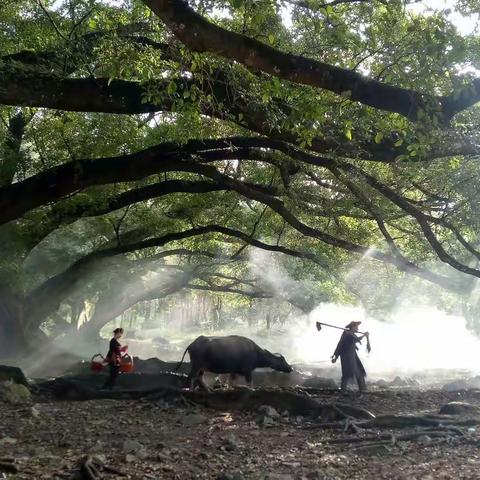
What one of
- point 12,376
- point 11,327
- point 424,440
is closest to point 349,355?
point 424,440

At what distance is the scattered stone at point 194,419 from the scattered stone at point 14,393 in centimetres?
330

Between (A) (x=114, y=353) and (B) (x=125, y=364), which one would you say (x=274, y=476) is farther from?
(B) (x=125, y=364)

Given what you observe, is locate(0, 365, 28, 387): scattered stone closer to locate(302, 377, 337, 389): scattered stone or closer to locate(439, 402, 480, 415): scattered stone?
locate(302, 377, 337, 389): scattered stone

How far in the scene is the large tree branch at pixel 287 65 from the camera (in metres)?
4.24

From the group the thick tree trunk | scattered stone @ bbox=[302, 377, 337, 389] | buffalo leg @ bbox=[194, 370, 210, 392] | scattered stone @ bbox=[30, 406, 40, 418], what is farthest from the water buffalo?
the thick tree trunk

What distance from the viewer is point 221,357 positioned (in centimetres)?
1341

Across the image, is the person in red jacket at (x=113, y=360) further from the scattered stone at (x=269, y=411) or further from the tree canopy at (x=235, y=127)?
the scattered stone at (x=269, y=411)

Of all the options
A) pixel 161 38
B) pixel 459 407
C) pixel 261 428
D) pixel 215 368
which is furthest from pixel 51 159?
pixel 459 407

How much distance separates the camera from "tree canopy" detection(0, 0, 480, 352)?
5340mm

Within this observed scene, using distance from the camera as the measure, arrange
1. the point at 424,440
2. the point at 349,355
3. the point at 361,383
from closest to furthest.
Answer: the point at 424,440 → the point at 361,383 → the point at 349,355

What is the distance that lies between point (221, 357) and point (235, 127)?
5784 mm

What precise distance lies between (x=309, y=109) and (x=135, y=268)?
18.6m

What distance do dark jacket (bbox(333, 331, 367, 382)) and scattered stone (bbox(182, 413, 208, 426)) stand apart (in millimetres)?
4974

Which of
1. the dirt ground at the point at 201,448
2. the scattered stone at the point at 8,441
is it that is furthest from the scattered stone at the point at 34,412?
the scattered stone at the point at 8,441
